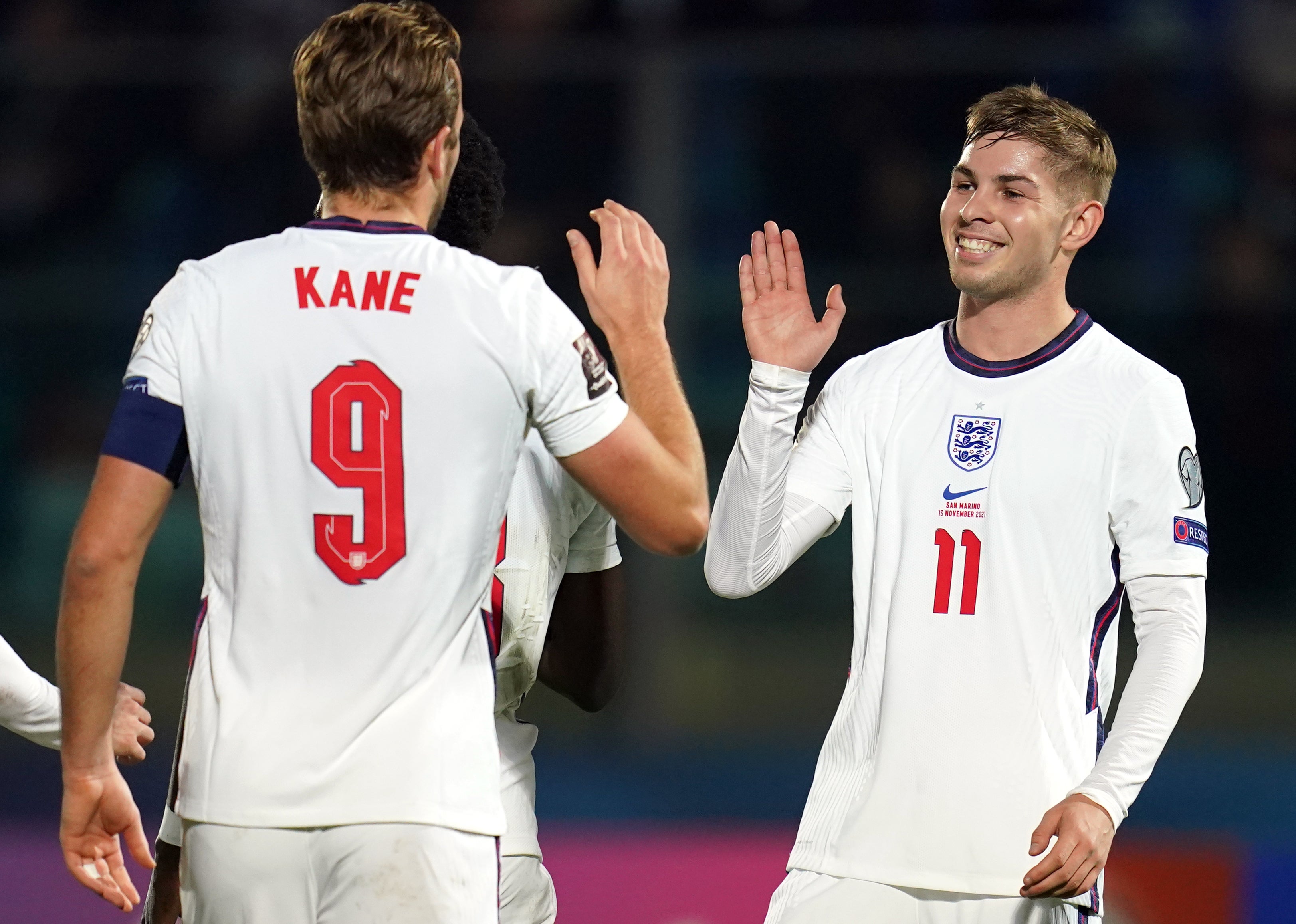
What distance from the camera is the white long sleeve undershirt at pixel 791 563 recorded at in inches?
107

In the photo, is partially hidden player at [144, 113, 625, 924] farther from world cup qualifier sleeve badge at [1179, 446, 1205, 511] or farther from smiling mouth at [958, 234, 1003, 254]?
world cup qualifier sleeve badge at [1179, 446, 1205, 511]

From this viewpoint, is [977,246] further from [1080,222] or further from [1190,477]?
[1190,477]

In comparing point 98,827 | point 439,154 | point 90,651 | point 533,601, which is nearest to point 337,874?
point 98,827

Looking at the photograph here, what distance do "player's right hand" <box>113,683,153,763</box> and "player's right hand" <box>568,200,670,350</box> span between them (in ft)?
3.25

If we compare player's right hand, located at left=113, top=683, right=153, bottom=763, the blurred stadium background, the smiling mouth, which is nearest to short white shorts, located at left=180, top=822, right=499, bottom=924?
player's right hand, located at left=113, top=683, right=153, bottom=763

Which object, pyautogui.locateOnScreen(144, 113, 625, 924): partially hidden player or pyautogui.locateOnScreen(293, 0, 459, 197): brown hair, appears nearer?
pyautogui.locateOnScreen(293, 0, 459, 197): brown hair

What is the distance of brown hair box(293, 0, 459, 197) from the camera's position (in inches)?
91.0

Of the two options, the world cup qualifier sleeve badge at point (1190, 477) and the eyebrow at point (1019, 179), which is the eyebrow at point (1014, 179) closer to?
the eyebrow at point (1019, 179)

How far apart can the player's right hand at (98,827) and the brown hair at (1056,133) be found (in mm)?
1965

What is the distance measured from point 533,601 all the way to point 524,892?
1.76 feet

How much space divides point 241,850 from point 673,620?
443cm

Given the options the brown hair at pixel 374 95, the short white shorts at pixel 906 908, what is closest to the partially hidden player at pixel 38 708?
the brown hair at pixel 374 95

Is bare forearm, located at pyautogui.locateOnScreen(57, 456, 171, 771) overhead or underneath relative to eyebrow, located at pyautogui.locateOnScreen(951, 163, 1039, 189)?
underneath

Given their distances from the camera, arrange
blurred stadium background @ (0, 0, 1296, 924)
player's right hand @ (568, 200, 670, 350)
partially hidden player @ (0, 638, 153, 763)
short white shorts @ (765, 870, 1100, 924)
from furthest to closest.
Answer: blurred stadium background @ (0, 0, 1296, 924) → short white shorts @ (765, 870, 1100, 924) → partially hidden player @ (0, 638, 153, 763) → player's right hand @ (568, 200, 670, 350)
